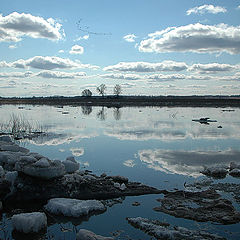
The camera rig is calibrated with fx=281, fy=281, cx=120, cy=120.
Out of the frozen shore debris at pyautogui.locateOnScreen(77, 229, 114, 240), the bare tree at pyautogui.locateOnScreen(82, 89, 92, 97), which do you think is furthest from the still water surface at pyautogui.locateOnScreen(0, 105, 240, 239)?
the bare tree at pyautogui.locateOnScreen(82, 89, 92, 97)

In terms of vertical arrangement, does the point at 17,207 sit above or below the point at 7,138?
below

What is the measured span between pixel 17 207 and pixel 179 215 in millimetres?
4199

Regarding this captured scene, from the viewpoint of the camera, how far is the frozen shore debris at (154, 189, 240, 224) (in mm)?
6570

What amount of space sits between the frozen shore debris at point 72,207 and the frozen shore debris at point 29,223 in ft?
2.52

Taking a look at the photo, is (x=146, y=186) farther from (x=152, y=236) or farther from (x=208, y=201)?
(x=152, y=236)

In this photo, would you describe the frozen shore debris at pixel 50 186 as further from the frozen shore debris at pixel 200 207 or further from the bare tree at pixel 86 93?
the bare tree at pixel 86 93

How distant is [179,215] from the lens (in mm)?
6703

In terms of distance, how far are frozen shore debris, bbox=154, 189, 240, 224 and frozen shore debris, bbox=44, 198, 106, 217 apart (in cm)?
154

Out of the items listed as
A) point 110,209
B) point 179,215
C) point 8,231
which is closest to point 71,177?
point 110,209

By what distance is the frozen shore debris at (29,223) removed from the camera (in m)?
5.97

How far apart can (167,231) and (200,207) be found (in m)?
1.67

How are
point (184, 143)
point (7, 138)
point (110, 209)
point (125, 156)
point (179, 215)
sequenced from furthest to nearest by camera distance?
1. point (184, 143)
2. point (7, 138)
3. point (125, 156)
4. point (110, 209)
5. point (179, 215)

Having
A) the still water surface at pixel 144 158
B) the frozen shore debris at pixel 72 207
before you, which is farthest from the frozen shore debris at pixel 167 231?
the frozen shore debris at pixel 72 207

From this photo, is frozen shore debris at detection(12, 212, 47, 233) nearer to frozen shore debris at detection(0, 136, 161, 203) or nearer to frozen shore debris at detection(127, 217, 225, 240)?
frozen shore debris at detection(0, 136, 161, 203)
